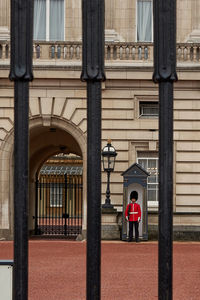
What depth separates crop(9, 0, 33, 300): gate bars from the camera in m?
4.70

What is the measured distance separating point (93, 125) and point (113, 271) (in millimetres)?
8986

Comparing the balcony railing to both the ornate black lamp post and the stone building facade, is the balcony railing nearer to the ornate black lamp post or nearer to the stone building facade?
the stone building facade

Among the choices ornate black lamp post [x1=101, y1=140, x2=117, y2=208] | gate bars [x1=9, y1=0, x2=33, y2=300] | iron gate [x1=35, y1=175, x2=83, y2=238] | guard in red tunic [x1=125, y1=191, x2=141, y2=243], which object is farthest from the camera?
iron gate [x1=35, y1=175, x2=83, y2=238]

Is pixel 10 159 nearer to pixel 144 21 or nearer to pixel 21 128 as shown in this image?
pixel 144 21

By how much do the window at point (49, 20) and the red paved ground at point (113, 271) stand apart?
6889mm

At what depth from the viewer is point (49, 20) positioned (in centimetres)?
2272

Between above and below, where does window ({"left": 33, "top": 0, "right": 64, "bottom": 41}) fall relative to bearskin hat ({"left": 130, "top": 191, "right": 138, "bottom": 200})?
above

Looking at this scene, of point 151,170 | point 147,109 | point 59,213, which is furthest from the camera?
point 59,213

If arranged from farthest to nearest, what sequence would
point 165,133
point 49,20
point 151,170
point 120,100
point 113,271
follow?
point 49,20 → point 151,170 → point 120,100 → point 113,271 → point 165,133

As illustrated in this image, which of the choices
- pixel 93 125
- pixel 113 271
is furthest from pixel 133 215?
pixel 93 125

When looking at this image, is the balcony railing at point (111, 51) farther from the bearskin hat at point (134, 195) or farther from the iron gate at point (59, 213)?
the iron gate at point (59, 213)

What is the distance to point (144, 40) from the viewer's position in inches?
891

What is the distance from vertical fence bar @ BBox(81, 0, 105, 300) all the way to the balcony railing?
678 inches

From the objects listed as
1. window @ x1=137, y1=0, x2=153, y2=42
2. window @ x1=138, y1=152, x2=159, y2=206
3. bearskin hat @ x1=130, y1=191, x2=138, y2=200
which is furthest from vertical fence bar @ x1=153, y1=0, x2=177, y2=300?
window @ x1=137, y1=0, x2=153, y2=42
